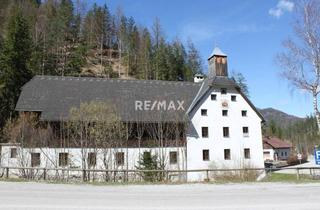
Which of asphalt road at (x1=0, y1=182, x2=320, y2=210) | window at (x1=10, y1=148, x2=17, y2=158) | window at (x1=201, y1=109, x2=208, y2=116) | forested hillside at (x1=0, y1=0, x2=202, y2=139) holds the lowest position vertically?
asphalt road at (x1=0, y1=182, x2=320, y2=210)

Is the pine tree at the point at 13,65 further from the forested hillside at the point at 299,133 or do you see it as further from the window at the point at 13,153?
the forested hillside at the point at 299,133

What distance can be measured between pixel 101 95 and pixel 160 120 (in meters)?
7.29

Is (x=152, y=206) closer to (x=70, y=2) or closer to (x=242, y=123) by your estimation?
(x=242, y=123)

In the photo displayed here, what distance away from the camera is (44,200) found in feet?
38.0

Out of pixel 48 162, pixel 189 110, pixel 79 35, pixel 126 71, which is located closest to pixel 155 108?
pixel 189 110

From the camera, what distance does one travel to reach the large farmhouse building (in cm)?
2977

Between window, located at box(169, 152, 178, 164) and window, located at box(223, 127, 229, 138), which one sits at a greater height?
window, located at box(223, 127, 229, 138)

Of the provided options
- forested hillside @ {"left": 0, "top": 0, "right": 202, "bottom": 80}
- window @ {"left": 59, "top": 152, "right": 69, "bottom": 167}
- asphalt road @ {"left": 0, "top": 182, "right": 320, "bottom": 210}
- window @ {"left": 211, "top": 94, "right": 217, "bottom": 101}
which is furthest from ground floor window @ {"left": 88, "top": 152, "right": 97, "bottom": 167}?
forested hillside @ {"left": 0, "top": 0, "right": 202, "bottom": 80}

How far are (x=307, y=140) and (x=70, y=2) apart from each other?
321 ft

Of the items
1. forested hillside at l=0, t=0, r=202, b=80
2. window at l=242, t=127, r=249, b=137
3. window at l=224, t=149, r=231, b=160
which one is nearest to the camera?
window at l=224, t=149, r=231, b=160

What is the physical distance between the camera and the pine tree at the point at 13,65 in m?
40.9

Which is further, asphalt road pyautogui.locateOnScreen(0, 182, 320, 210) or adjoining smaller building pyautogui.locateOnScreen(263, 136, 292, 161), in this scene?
adjoining smaller building pyautogui.locateOnScreen(263, 136, 292, 161)

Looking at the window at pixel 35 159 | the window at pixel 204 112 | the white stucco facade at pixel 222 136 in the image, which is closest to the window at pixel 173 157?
the white stucco facade at pixel 222 136

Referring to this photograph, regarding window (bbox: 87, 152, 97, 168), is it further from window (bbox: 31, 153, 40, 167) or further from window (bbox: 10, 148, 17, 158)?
window (bbox: 10, 148, 17, 158)
